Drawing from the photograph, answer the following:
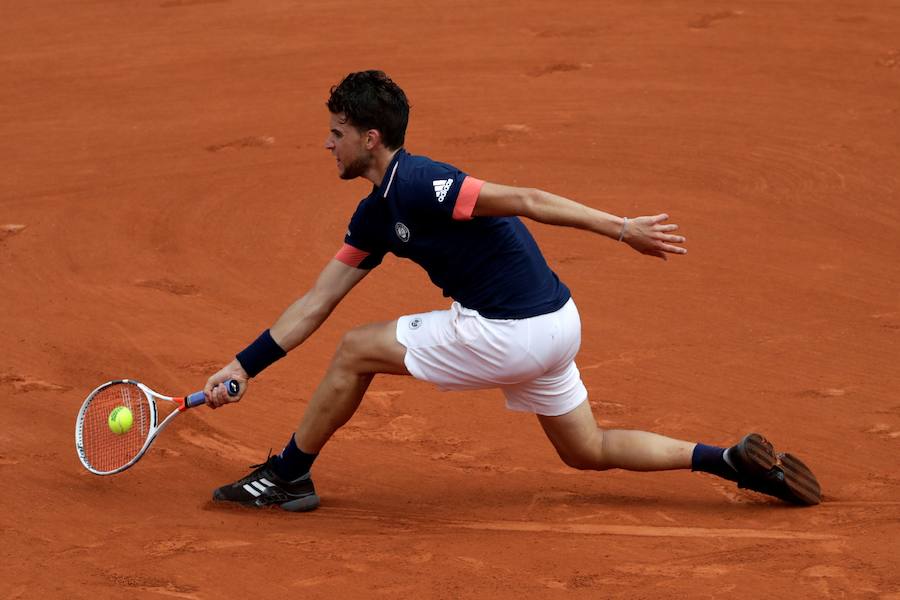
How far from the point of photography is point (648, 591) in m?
5.00

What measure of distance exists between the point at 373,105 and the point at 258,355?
1.22 m

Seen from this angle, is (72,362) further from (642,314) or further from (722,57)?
(722,57)

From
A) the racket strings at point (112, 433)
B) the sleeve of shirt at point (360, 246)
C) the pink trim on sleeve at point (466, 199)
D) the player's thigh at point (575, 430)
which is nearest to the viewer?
the pink trim on sleeve at point (466, 199)

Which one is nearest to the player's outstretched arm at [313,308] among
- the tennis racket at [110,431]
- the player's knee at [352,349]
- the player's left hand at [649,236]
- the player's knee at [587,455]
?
the player's knee at [352,349]

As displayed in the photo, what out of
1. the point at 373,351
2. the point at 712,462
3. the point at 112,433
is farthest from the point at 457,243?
the point at 112,433

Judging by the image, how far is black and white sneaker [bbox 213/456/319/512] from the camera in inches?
237

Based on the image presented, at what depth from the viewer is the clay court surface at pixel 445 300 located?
545 cm

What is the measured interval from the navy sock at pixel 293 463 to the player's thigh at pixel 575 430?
1.05m

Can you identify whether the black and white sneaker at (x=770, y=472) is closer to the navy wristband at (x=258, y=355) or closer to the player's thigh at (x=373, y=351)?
the player's thigh at (x=373, y=351)

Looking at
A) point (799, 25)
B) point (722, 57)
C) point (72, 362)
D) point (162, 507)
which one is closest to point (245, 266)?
point (72, 362)

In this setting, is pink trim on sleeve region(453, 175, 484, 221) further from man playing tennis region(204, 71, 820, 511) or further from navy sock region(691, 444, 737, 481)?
navy sock region(691, 444, 737, 481)

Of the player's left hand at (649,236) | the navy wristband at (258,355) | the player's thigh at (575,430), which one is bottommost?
the player's thigh at (575,430)

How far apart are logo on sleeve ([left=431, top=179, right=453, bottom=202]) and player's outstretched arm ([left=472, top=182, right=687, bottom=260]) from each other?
5.3 inches

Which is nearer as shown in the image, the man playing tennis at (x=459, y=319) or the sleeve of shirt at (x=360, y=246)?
the man playing tennis at (x=459, y=319)
